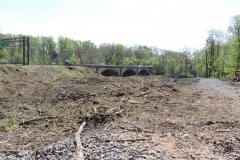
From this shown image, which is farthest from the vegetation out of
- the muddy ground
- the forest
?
the forest

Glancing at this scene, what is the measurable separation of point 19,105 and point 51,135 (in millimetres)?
3922

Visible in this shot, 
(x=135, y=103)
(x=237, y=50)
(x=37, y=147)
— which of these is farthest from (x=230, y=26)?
(x=37, y=147)

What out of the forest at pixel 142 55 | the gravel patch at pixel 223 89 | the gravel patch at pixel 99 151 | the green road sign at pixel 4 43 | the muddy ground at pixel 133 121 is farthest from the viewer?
the forest at pixel 142 55

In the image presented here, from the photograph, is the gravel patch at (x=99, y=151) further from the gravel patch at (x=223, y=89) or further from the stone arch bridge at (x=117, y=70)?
the stone arch bridge at (x=117, y=70)

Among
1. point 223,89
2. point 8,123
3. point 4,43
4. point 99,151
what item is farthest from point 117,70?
point 99,151

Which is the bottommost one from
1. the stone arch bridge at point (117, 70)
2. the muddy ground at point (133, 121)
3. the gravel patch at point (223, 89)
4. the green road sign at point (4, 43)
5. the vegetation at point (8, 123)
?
the vegetation at point (8, 123)

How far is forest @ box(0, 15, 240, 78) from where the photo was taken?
35894 mm

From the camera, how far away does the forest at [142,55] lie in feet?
118

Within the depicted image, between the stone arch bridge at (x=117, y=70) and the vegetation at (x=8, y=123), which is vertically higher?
the stone arch bridge at (x=117, y=70)

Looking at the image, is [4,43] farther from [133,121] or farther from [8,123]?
[133,121]

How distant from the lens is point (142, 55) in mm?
88500

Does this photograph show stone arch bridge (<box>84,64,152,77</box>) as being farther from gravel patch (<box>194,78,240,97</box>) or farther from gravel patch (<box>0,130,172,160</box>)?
gravel patch (<box>0,130,172,160</box>)

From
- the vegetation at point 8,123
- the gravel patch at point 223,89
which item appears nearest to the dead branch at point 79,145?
the vegetation at point 8,123

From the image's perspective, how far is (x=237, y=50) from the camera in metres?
32.9
